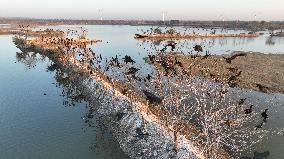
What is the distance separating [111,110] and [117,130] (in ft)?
16.9

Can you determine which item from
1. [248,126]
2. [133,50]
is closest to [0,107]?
[248,126]

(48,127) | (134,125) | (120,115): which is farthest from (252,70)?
(48,127)

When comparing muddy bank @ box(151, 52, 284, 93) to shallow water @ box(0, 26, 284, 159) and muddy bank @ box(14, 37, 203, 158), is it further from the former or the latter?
muddy bank @ box(14, 37, 203, 158)

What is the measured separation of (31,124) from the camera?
3631 cm

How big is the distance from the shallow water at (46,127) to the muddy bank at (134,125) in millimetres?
1142

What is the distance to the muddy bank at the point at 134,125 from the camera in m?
26.9

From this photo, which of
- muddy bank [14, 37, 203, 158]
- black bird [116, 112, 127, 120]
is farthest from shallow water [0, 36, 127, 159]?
black bird [116, 112, 127, 120]

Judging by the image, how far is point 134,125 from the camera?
3200 cm

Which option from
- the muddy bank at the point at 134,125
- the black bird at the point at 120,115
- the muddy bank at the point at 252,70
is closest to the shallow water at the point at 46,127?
the muddy bank at the point at 134,125

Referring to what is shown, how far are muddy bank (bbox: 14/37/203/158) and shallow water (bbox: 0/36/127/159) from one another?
3.75 feet

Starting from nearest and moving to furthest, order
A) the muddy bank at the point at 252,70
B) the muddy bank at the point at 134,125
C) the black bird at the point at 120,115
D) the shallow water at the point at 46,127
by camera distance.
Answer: the muddy bank at the point at 134,125 → the shallow water at the point at 46,127 → the black bird at the point at 120,115 → the muddy bank at the point at 252,70

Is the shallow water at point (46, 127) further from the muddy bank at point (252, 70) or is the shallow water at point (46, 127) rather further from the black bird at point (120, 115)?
the muddy bank at point (252, 70)

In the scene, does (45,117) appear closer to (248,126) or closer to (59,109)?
(59,109)

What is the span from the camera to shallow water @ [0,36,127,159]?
97.7ft
